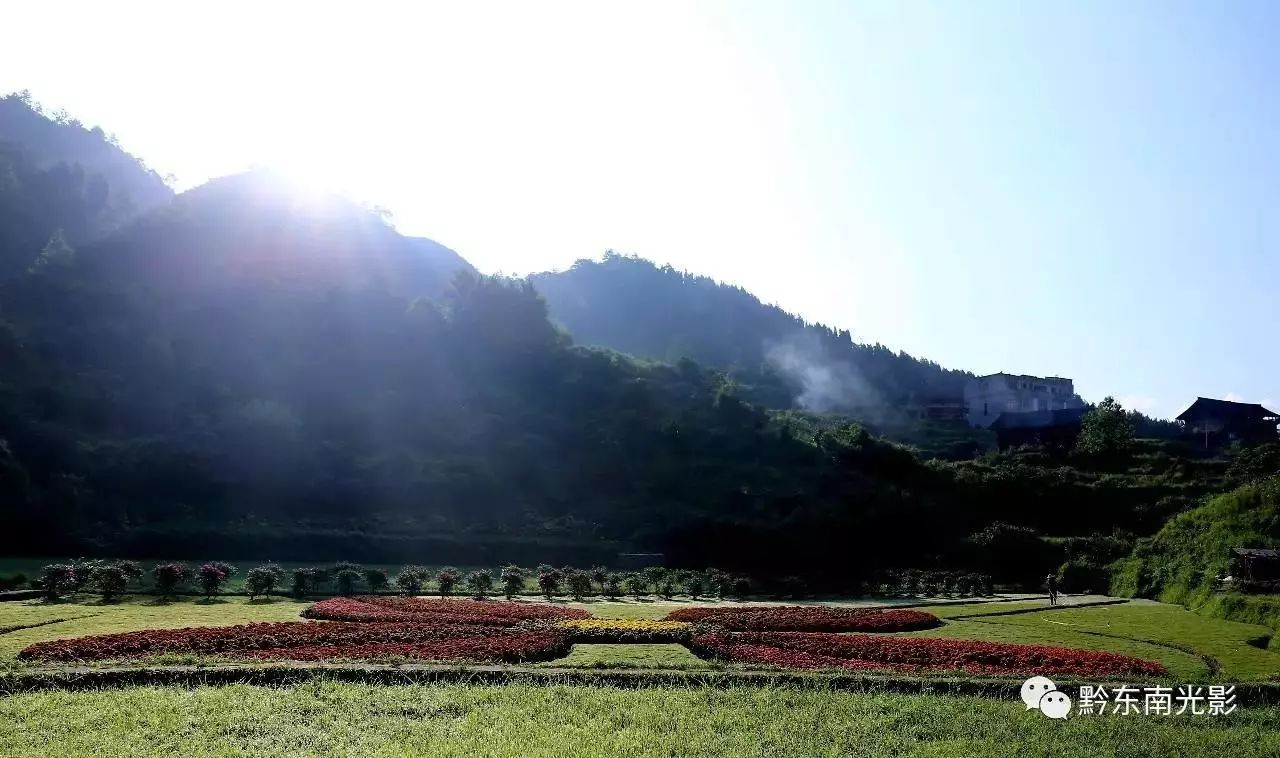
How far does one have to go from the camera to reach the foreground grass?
7.74 metres

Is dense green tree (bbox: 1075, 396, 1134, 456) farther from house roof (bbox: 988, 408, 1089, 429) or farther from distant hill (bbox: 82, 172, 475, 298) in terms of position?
distant hill (bbox: 82, 172, 475, 298)

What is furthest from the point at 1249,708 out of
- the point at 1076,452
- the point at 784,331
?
the point at 784,331

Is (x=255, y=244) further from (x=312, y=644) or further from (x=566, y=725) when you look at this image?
(x=566, y=725)

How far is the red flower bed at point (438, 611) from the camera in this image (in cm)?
1670

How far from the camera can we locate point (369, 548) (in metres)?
33.1

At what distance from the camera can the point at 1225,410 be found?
A: 187ft

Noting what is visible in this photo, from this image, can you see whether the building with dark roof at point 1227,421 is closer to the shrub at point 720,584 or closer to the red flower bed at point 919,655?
the shrub at point 720,584

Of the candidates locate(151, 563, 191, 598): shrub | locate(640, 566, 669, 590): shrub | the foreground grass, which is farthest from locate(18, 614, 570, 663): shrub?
locate(640, 566, 669, 590): shrub

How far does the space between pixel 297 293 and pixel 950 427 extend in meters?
52.0

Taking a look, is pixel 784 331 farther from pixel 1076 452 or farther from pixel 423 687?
pixel 423 687
